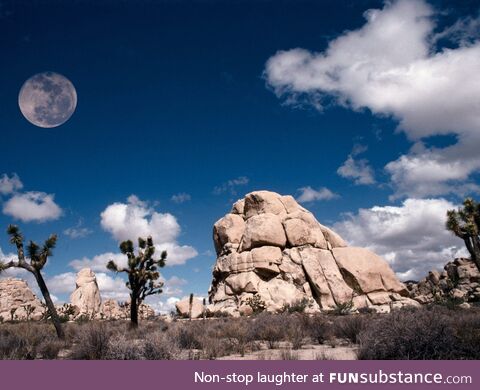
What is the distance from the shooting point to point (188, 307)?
37750 mm

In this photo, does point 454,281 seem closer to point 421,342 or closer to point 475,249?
point 475,249

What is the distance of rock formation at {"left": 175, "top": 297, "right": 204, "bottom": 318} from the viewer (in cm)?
3628

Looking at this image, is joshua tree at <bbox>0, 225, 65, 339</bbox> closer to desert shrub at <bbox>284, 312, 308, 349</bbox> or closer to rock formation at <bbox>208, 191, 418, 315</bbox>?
desert shrub at <bbox>284, 312, 308, 349</bbox>

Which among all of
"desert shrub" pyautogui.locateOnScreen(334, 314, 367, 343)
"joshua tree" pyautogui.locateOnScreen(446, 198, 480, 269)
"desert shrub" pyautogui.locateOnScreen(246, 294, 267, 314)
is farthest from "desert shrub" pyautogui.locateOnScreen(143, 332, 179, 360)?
"desert shrub" pyautogui.locateOnScreen(246, 294, 267, 314)

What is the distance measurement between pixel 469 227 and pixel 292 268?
19.6 metres

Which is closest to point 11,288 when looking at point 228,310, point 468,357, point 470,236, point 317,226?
point 228,310

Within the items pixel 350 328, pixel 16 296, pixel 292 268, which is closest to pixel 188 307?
pixel 292 268

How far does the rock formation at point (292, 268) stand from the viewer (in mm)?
37219

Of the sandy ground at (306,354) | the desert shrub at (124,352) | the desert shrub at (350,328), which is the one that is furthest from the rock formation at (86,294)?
the desert shrub at (124,352)

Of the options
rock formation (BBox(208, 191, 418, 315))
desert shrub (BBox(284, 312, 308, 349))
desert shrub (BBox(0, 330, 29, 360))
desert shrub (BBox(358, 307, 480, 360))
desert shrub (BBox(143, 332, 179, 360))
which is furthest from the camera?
rock formation (BBox(208, 191, 418, 315))

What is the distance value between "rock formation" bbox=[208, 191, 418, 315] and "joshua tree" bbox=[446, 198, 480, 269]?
14.6 m

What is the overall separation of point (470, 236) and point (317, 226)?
22590 millimetres

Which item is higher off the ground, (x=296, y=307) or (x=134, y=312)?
(x=134, y=312)
